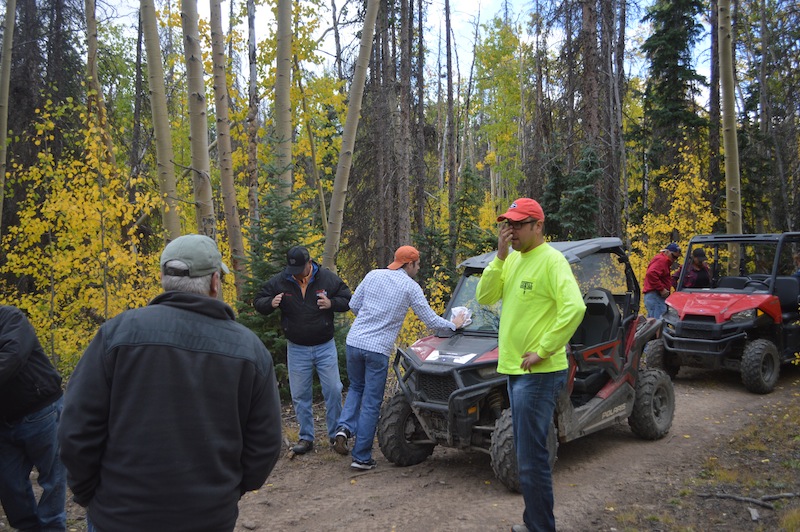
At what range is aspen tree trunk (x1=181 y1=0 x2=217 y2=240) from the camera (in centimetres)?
789

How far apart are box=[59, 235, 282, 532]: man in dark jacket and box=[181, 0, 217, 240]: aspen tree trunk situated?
6004 millimetres

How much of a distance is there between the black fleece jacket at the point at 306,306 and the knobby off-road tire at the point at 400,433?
Result: 3.43 ft

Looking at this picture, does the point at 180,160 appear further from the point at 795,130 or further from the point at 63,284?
the point at 795,130

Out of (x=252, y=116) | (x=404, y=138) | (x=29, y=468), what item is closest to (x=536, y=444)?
(x=29, y=468)

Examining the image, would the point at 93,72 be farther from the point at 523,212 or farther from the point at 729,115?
the point at 729,115

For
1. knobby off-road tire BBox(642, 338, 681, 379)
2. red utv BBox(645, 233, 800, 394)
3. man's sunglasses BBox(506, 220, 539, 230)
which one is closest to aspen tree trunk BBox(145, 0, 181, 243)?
man's sunglasses BBox(506, 220, 539, 230)

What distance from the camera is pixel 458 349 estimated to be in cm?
551

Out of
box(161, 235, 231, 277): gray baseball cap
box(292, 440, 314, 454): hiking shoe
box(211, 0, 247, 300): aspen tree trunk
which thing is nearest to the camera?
box(161, 235, 231, 277): gray baseball cap

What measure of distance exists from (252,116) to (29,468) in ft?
37.7

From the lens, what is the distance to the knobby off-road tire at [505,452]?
4859mm

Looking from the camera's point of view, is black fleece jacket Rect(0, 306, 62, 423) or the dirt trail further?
the dirt trail

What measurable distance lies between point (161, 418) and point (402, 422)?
3756 millimetres

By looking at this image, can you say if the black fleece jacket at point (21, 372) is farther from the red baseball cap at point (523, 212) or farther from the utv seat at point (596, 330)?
the utv seat at point (596, 330)

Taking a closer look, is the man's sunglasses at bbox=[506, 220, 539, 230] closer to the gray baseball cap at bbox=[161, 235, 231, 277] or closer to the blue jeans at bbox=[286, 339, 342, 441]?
Answer: the gray baseball cap at bbox=[161, 235, 231, 277]
